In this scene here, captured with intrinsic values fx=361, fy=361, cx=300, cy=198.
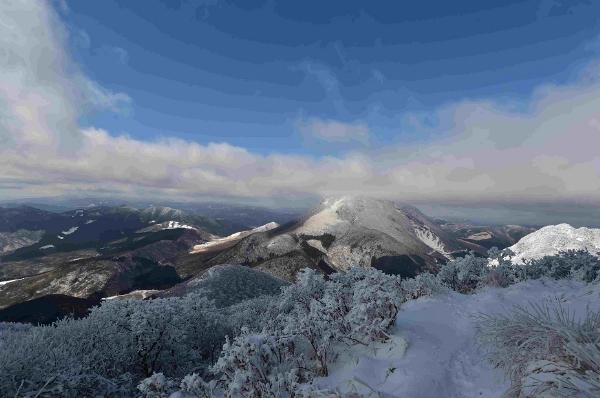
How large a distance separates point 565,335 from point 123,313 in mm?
25281

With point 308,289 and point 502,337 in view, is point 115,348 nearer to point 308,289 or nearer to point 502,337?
point 308,289

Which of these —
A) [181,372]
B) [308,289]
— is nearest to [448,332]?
[308,289]

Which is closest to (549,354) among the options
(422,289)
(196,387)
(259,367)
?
(259,367)

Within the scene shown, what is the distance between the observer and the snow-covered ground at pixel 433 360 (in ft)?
33.1

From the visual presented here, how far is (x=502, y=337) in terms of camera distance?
356 inches

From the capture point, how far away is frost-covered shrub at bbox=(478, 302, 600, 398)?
632 cm

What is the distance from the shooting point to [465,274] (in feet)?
86.0

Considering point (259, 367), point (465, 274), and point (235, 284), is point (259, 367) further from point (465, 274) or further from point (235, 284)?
point (235, 284)

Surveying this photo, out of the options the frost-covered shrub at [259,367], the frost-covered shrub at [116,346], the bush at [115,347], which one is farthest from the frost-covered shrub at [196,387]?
the frost-covered shrub at [116,346]

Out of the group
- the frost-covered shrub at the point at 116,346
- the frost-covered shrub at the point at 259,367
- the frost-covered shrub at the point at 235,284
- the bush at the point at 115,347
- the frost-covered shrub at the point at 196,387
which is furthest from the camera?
the frost-covered shrub at the point at 235,284

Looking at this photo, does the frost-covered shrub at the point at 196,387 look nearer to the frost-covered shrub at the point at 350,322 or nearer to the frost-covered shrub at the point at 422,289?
the frost-covered shrub at the point at 350,322

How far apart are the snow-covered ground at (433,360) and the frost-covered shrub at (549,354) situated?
89 centimetres

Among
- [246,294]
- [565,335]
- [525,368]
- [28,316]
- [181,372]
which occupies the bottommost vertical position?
[28,316]

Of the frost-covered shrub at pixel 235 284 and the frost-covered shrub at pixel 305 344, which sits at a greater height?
the frost-covered shrub at pixel 305 344
